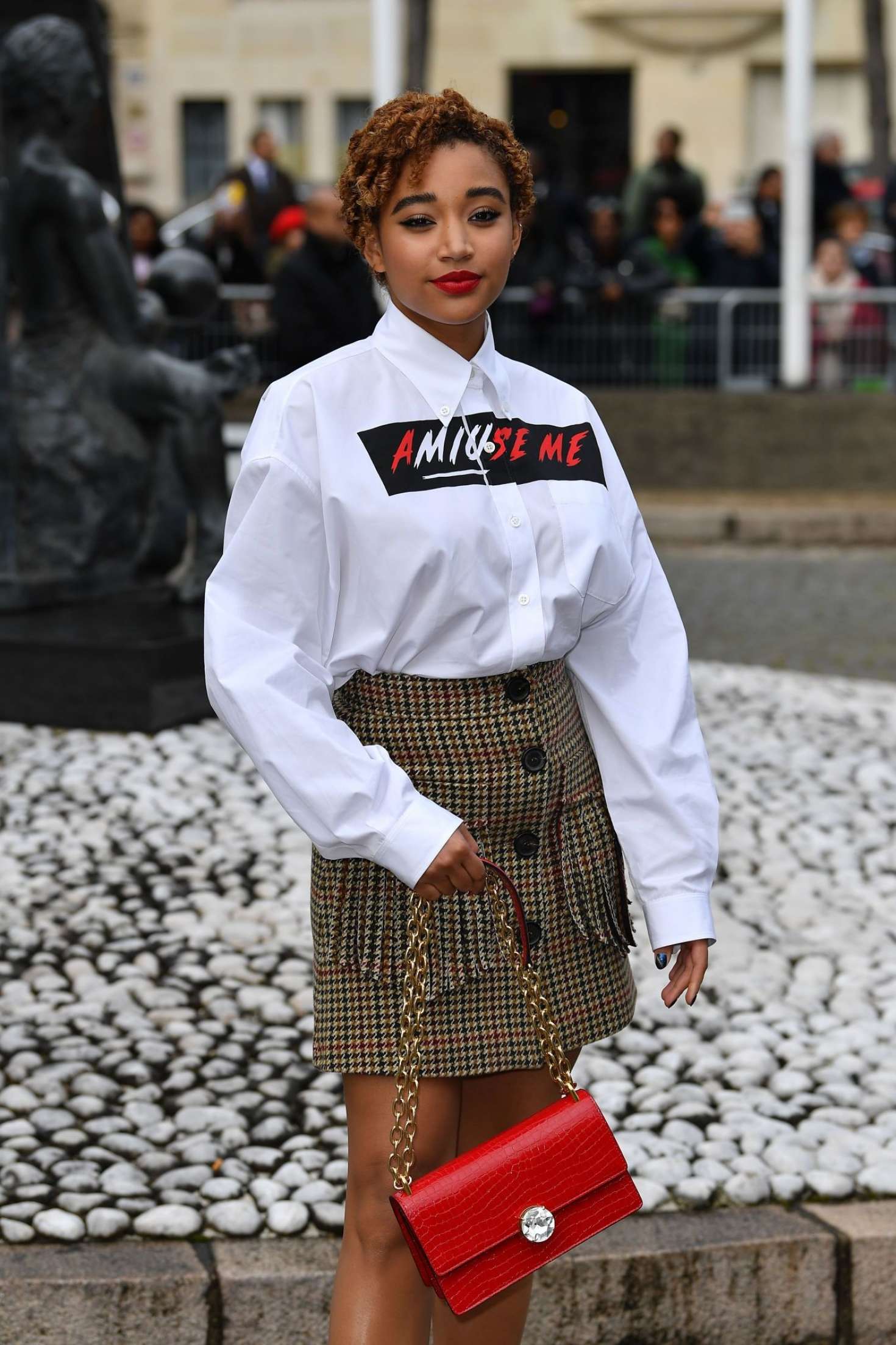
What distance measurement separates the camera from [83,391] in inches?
270

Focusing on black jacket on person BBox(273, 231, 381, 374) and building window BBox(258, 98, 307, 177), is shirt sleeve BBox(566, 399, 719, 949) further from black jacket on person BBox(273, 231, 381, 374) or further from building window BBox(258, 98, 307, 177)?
building window BBox(258, 98, 307, 177)

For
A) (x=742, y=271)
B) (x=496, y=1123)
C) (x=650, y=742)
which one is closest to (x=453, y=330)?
(x=650, y=742)

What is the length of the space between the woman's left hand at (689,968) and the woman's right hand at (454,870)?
0.34 m

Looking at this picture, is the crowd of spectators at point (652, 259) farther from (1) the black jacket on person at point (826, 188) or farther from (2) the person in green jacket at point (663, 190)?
(1) the black jacket on person at point (826, 188)

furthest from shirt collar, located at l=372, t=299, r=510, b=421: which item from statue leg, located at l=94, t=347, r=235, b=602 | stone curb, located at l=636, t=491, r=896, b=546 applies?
stone curb, located at l=636, t=491, r=896, b=546

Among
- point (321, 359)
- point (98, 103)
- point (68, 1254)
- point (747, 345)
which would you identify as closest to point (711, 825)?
point (321, 359)

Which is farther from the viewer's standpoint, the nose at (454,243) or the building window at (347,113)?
the building window at (347,113)

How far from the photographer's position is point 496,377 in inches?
98.2

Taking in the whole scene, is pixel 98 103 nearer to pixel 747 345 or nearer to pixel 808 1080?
pixel 808 1080

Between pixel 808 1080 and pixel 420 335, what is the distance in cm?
198

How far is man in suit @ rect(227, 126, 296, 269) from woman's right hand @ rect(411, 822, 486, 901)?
12.4m

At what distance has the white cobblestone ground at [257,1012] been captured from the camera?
343 cm

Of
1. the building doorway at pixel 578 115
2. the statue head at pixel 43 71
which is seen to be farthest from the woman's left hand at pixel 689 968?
the building doorway at pixel 578 115

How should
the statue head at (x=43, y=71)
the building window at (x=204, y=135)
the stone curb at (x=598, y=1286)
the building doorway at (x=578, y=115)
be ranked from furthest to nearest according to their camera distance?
the building window at (x=204, y=135)
the building doorway at (x=578, y=115)
the statue head at (x=43, y=71)
the stone curb at (x=598, y=1286)
